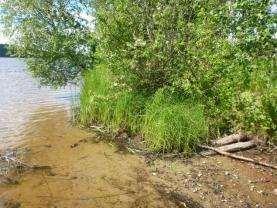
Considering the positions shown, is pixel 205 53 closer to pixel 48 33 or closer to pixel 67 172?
pixel 67 172

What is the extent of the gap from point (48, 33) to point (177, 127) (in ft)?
32.2

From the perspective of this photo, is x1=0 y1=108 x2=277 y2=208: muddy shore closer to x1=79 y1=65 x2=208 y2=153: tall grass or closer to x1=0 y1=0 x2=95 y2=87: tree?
x1=79 y1=65 x2=208 y2=153: tall grass

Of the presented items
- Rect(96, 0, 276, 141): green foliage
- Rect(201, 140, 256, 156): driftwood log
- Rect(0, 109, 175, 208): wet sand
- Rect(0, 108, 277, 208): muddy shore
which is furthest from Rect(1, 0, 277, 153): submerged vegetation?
Rect(0, 109, 175, 208): wet sand

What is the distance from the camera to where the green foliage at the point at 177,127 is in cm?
1041

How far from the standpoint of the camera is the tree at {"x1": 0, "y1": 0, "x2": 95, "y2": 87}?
58.6 feet

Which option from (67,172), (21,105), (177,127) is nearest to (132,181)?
(67,172)

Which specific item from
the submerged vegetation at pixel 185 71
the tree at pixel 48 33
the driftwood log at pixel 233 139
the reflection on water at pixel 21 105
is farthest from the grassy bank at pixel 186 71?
the tree at pixel 48 33

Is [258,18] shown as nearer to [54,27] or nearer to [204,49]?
[204,49]

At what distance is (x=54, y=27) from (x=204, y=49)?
9.15 meters

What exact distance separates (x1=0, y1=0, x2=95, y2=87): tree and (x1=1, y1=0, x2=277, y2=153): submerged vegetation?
4.45m

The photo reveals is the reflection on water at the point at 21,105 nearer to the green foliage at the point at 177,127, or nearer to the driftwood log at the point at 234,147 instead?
the green foliage at the point at 177,127

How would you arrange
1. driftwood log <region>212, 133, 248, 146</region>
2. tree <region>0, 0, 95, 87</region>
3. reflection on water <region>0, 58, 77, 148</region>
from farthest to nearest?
tree <region>0, 0, 95, 87</region>
reflection on water <region>0, 58, 77, 148</region>
driftwood log <region>212, 133, 248, 146</region>

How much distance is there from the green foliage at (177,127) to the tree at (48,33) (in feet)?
25.6

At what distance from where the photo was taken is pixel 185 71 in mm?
11461
